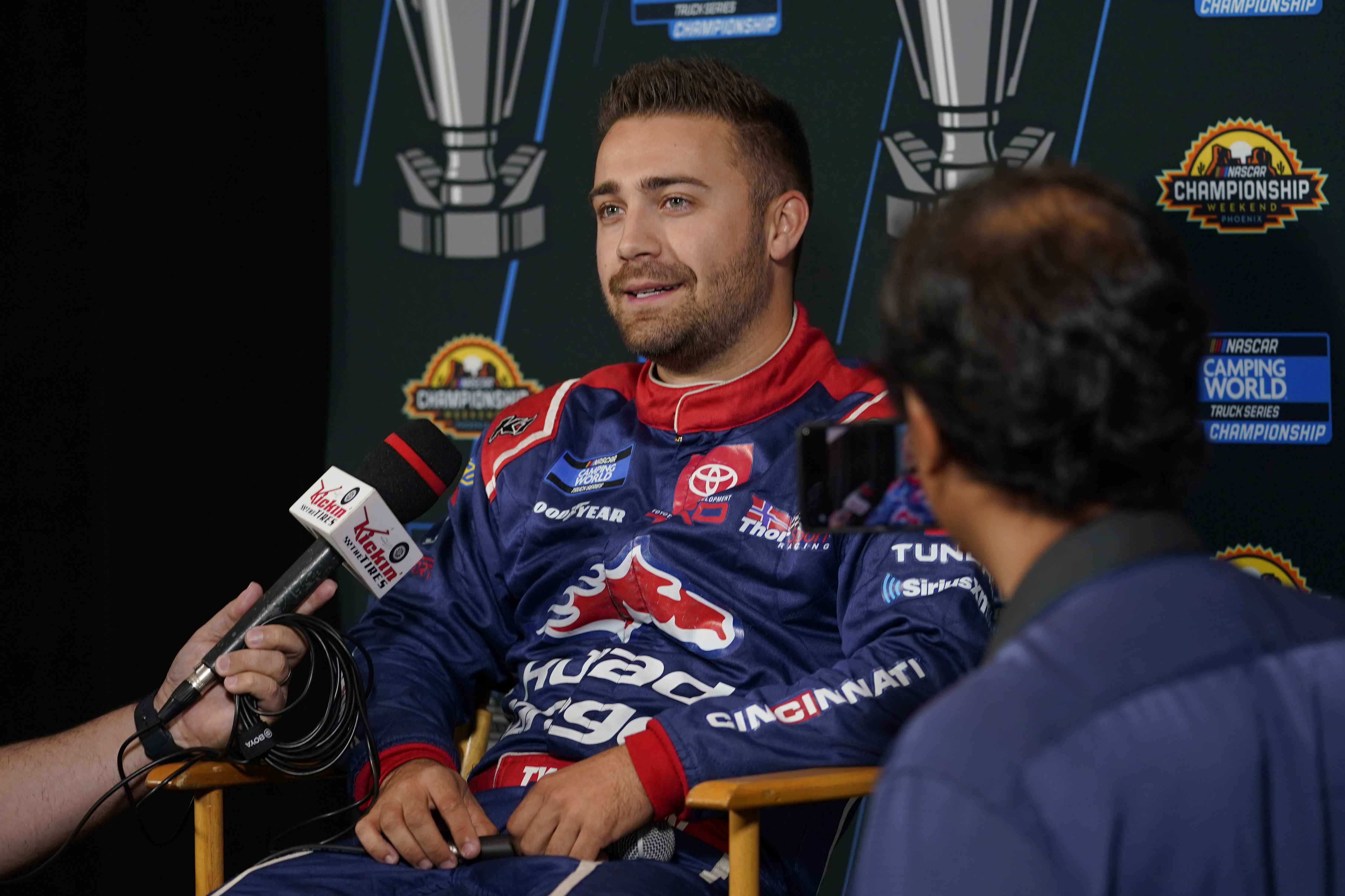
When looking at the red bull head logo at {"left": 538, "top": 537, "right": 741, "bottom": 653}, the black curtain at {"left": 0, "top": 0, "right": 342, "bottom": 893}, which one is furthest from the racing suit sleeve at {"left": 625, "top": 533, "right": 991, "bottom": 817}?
the black curtain at {"left": 0, "top": 0, "right": 342, "bottom": 893}

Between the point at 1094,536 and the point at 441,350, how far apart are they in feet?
6.32

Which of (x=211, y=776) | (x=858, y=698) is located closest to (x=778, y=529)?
(x=858, y=698)

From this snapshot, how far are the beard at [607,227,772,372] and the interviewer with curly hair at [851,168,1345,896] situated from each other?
1.01 metres

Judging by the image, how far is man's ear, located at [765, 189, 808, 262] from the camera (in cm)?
181

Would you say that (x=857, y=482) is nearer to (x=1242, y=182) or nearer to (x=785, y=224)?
(x=785, y=224)

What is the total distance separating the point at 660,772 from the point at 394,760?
366mm

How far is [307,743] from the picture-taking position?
144cm

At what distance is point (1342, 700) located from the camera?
652 mm

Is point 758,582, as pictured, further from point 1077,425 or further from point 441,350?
point 441,350

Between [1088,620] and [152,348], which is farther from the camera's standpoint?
[152,348]

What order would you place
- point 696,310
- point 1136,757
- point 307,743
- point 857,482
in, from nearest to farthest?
1. point 1136,757
2. point 857,482
3. point 307,743
4. point 696,310

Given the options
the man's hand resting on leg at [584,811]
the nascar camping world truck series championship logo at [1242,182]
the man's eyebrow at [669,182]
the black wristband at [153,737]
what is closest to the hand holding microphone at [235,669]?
the black wristband at [153,737]

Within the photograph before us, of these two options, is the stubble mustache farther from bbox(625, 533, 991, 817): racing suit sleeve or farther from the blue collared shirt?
the blue collared shirt

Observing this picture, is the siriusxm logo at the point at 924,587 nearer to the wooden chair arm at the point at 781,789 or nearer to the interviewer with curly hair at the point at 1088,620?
the wooden chair arm at the point at 781,789
